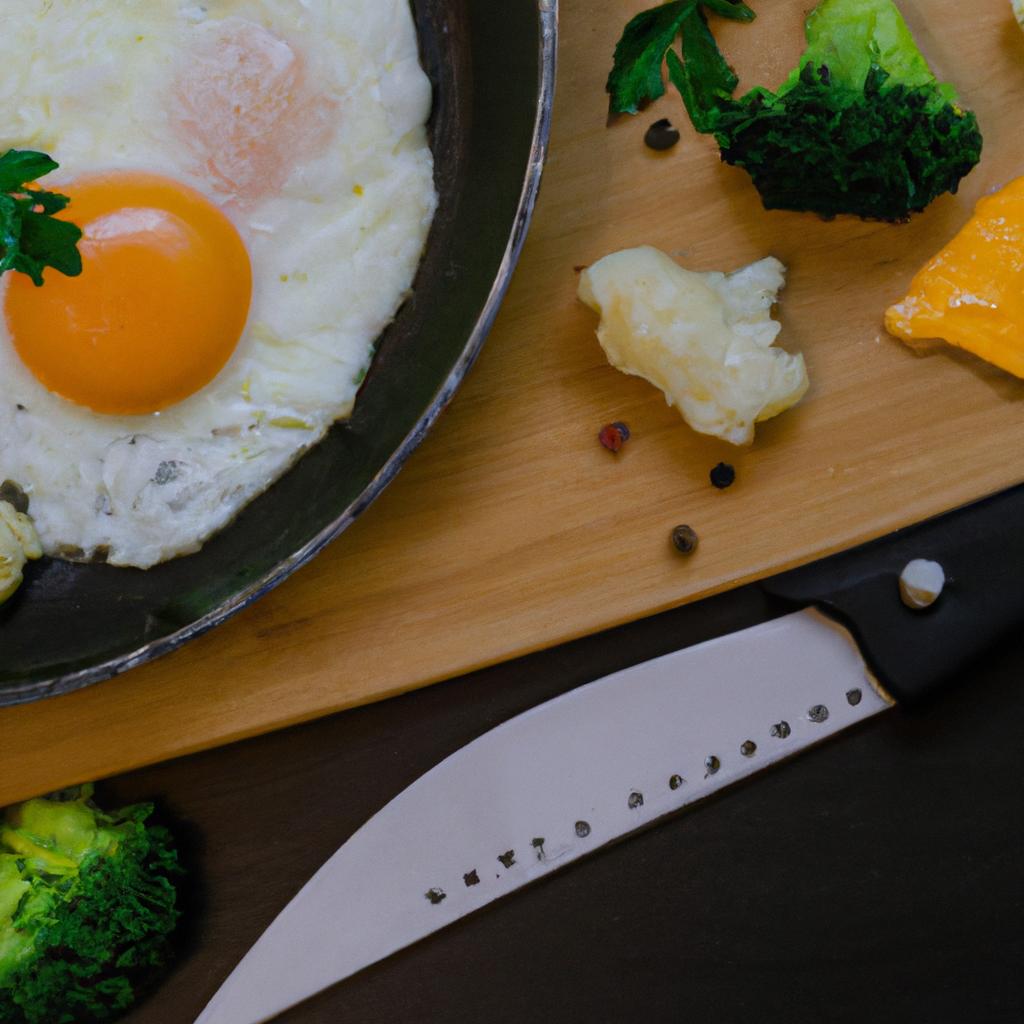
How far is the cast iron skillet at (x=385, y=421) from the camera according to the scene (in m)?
1.52

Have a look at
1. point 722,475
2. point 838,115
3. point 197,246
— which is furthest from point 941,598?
point 197,246

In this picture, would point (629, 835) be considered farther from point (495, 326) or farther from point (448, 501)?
point (495, 326)

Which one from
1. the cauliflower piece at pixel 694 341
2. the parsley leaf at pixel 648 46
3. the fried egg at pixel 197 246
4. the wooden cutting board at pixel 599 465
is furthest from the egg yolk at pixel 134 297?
the parsley leaf at pixel 648 46

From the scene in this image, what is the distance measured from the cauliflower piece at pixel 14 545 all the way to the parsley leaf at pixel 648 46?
122cm

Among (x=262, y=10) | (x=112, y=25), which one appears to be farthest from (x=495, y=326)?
(x=112, y=25)

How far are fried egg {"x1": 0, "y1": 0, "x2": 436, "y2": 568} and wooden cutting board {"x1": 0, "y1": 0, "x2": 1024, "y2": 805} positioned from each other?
0.81ft

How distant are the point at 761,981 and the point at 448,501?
1.11 m

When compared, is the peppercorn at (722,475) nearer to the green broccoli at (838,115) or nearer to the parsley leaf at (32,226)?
the green broccoli at (838,115)

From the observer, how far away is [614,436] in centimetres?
172

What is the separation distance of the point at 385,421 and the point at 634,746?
72 centimetres

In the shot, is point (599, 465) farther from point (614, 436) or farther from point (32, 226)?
point (32, 226)

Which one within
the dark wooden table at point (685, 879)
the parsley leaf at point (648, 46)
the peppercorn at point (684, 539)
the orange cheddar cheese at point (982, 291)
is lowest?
the dark wooden table at point (685, 879)

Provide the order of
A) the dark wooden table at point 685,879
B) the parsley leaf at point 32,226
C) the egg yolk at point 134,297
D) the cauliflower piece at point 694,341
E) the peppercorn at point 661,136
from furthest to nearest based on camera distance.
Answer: the dark wooden table at point 685,879, the peppercorn at point 661,136, the cauliflower piece at point 694,341, the egg yolk at point 134,297, the parsley leaf at point 32,226

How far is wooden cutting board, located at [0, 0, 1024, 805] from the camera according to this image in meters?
1.72
